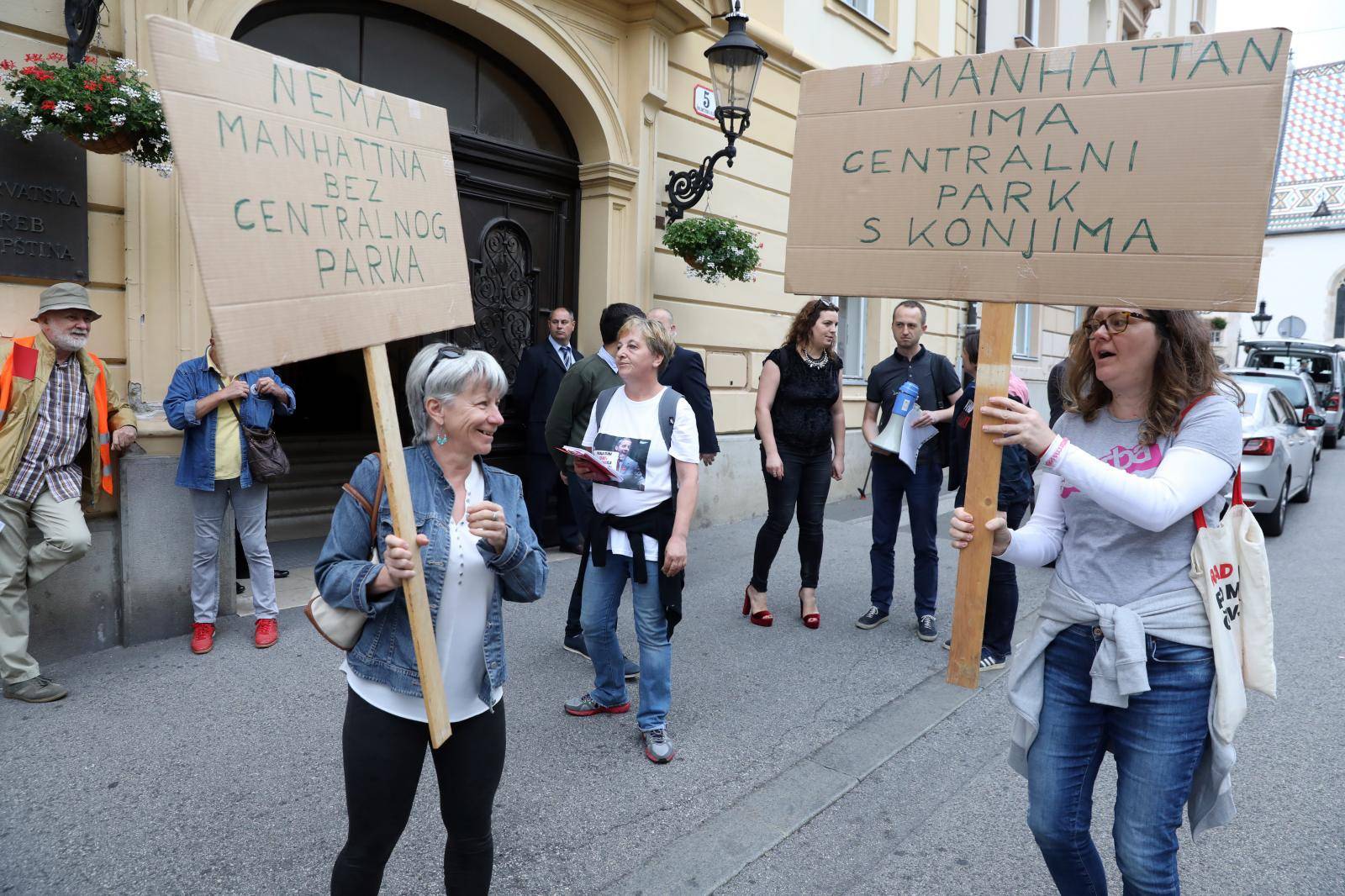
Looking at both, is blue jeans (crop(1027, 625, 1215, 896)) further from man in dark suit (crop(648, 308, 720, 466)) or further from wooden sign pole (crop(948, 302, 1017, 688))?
man in dark suit (crop(648, 308, 720, 466))

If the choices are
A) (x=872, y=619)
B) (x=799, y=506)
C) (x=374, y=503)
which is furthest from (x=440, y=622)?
(x=872, y=619)

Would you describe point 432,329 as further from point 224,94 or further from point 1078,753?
point 1078,753

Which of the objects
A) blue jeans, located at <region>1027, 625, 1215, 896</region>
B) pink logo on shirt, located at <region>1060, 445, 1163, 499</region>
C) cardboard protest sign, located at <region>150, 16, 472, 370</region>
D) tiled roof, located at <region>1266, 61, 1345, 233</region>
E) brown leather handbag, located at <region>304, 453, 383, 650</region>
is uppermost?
tiled roof, located at <region>1266, 61, 1345, 233</region>

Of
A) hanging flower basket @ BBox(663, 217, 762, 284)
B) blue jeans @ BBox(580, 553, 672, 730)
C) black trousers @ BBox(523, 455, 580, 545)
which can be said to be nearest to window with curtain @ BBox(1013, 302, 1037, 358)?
hanging flower basket @ BBox(663, 217, 762, 284)

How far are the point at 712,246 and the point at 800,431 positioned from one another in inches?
108

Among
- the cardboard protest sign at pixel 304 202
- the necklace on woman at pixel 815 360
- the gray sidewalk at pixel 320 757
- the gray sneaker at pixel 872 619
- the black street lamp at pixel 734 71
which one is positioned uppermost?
the black street lamp at pixel 734 71

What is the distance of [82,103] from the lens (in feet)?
13.3

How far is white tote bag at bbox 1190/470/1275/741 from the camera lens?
77.6 inches

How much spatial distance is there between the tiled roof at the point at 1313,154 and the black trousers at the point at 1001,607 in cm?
5186

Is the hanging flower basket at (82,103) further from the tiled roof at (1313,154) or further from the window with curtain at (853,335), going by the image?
the tiled roof at (1313,154)

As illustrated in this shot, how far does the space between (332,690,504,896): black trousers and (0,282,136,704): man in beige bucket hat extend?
2765 millimetres

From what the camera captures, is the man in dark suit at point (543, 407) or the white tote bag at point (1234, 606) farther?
the man in dark suit at point (543, 407)

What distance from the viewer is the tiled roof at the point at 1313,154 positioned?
151 feet

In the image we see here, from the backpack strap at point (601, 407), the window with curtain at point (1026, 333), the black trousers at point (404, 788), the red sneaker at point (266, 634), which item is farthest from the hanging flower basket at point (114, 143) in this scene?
the window with curtain at point (1026, 333)
